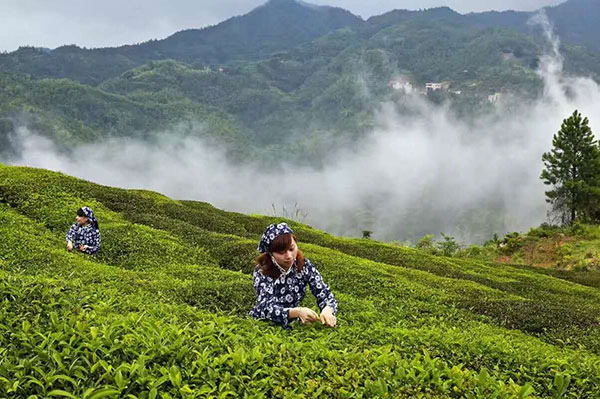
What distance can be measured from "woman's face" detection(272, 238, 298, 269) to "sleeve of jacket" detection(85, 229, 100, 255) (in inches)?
409

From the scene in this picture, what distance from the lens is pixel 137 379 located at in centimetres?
378

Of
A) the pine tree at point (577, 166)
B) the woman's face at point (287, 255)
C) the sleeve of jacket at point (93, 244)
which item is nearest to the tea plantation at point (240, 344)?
the woman's face at point (287, 255)

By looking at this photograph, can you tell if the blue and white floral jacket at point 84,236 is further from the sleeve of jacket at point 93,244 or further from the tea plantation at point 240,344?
the tea plantation at point 240,344

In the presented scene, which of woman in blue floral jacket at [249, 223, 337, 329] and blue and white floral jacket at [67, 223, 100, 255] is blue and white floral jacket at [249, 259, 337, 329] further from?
blue and white floral jacket at [67, 223, 100, 255]

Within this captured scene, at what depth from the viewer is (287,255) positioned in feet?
19.7

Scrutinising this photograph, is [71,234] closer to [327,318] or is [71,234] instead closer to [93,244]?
[93,244]

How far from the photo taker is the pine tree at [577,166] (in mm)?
46562

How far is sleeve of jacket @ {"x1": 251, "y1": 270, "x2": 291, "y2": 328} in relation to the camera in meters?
6.12

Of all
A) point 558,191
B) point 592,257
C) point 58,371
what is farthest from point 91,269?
point 558,191

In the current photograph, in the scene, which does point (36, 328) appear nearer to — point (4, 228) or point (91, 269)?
point (91, 269)

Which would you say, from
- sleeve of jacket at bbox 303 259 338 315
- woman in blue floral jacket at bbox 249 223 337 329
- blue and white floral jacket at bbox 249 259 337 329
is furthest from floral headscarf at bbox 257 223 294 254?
sleeve of jacket at bbox 303 259 338 315

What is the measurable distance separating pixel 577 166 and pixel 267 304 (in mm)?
50720

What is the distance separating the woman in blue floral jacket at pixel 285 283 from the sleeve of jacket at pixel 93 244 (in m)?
9.85

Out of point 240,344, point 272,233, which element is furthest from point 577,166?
point 240,344
